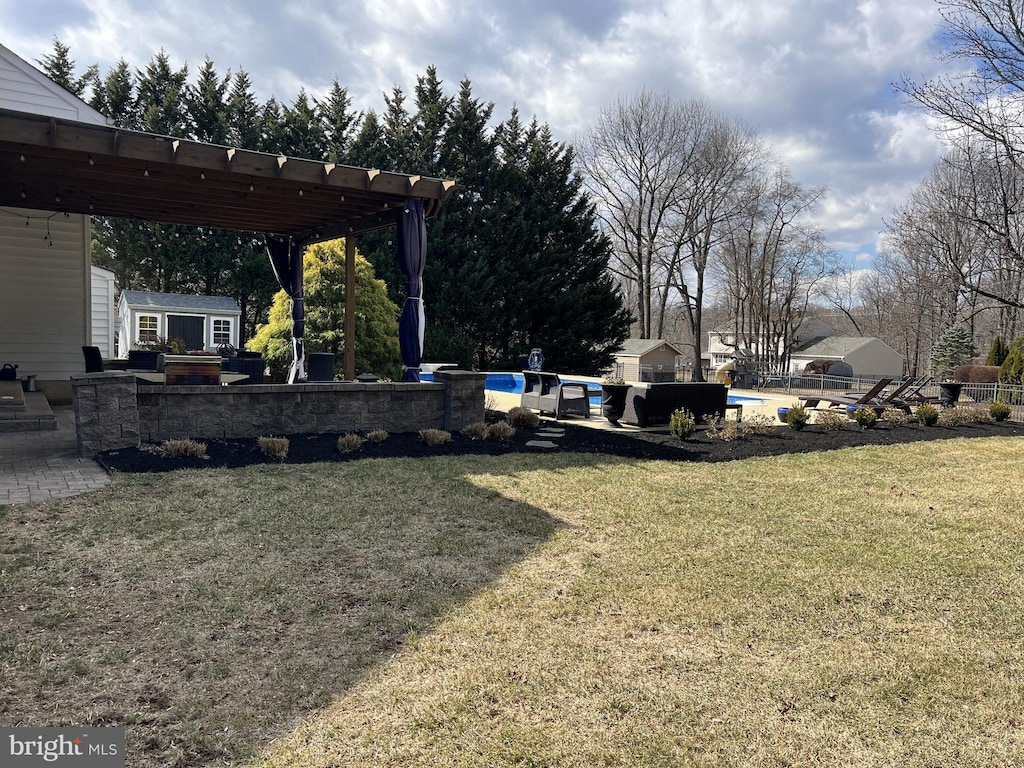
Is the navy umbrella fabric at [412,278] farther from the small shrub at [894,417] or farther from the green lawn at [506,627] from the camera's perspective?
the small shrub at [894,417]

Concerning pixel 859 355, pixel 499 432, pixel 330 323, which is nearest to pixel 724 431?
pixel 499 432

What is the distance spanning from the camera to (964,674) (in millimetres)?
2812

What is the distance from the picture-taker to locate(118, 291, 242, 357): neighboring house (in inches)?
923

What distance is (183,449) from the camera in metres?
6.29

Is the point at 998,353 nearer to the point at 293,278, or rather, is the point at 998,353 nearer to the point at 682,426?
the point at 682,426

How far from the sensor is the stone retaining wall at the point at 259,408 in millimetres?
6332

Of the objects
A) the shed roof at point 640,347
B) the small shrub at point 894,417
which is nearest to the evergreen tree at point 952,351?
the shed roof at point 640,347

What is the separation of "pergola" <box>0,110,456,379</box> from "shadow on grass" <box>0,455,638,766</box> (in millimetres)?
3537

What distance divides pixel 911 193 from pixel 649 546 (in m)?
33.7

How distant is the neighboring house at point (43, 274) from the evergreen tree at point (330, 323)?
359 centimetres

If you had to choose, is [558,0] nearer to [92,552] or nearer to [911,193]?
[92,552]

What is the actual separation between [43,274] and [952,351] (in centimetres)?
3292

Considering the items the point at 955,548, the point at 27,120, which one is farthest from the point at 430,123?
the point at 955,548

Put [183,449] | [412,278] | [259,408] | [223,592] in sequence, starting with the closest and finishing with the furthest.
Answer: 1. [223,592]
2. [183,449]
3. [259,408]
4. [412,278]
